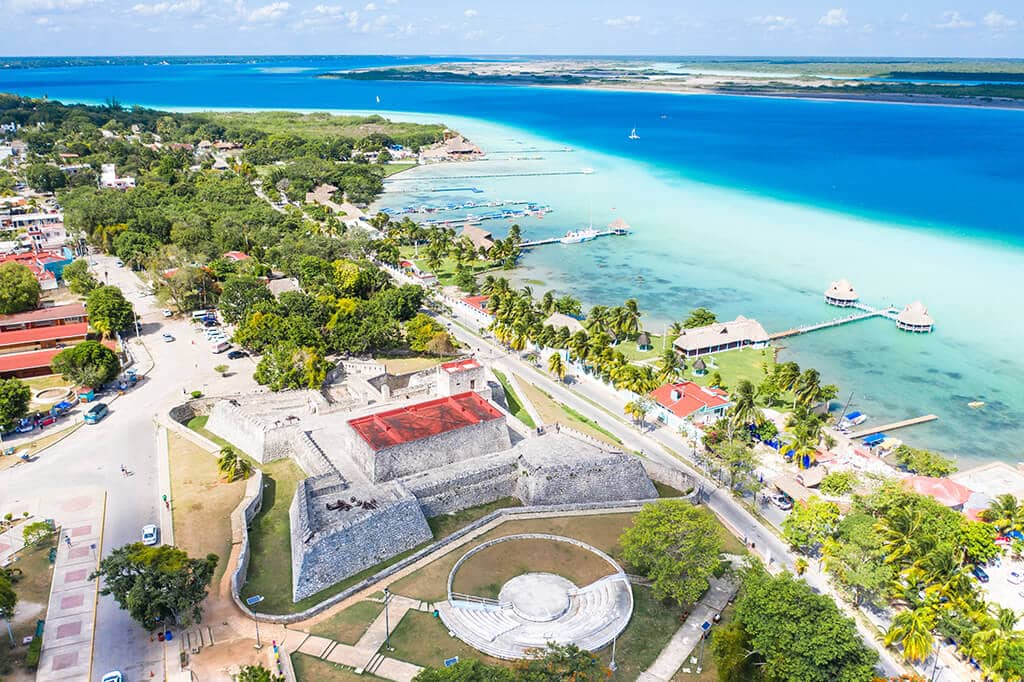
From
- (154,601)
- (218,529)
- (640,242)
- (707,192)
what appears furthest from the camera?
(707,192)

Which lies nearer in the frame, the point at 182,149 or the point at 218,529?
the point at 218,529

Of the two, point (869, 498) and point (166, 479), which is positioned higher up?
point (869, 498)

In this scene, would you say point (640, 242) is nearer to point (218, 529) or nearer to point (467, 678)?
point (218, 529)

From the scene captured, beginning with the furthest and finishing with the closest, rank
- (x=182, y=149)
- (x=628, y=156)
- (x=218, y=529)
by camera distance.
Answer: (x=628, y=156) < (x=182, y=149) < (x=218, y=529)

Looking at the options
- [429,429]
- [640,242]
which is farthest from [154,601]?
[640,242]

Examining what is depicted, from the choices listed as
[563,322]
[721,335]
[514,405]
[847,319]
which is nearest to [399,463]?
[514,405]
